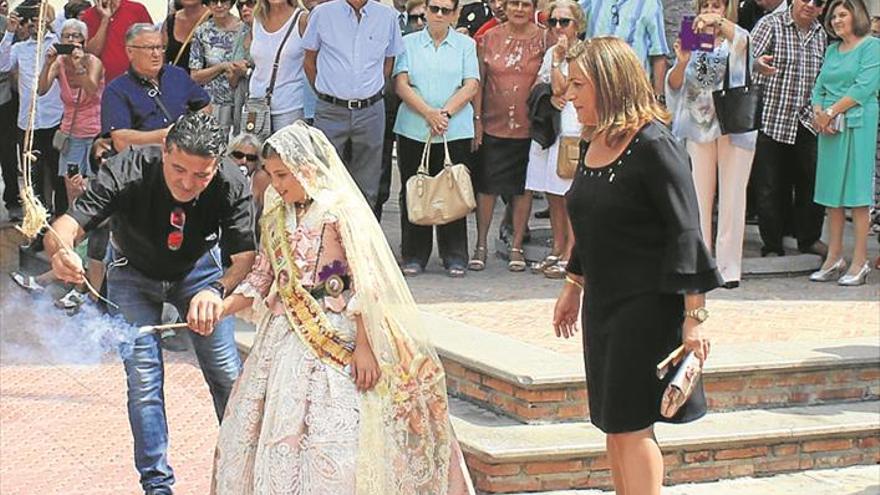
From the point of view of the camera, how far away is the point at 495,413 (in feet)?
25.6

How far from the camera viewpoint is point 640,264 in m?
5.66

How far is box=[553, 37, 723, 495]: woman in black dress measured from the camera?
5574mm

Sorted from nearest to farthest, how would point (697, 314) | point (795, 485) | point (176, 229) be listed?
point (697, 314), point (176, 229), point (795, 485)

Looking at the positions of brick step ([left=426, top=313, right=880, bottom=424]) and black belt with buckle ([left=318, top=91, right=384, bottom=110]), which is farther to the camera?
black belt with buckle ([left=318, top=91, right=384, bottom=110])

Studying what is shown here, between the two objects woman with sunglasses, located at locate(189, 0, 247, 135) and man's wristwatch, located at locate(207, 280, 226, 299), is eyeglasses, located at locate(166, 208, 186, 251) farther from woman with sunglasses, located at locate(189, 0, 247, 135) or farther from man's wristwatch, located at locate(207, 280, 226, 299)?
woman with sunglasses, located at locate(189, 0, 247, 135)

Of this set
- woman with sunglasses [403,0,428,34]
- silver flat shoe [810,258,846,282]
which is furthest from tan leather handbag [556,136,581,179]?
woman with sunglasses [403,0,428,34]

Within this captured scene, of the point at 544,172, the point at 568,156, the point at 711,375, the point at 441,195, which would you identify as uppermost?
the point at 568,156

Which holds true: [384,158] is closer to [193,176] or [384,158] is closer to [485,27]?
[485,27]

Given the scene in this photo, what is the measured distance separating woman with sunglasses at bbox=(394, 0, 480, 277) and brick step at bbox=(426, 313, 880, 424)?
8.01 ft

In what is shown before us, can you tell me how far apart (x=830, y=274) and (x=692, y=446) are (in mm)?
3798

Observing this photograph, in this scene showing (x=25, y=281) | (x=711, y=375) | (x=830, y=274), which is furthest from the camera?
(x=25, y=281)

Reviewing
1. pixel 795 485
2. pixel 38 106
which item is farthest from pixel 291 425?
pixel 38 106

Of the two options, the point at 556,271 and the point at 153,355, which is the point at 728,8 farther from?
the point at 153,355

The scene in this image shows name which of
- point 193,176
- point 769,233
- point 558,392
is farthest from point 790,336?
point 193,176
